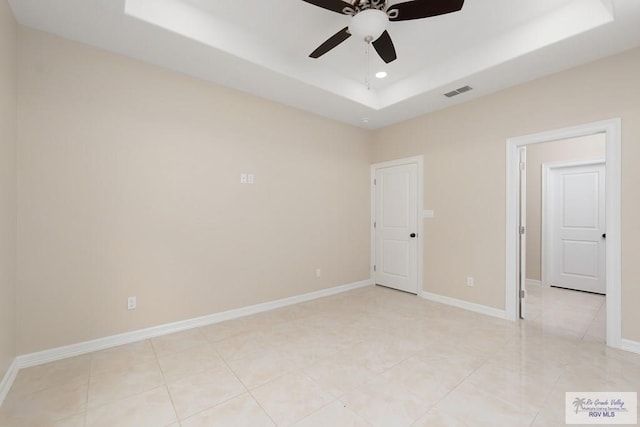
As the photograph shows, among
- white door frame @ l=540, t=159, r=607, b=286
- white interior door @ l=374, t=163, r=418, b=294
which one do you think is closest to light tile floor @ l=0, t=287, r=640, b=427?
white interior door @ l=374, t=163, r=418, b=294

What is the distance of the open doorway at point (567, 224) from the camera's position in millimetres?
4352

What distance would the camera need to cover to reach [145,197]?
285cm

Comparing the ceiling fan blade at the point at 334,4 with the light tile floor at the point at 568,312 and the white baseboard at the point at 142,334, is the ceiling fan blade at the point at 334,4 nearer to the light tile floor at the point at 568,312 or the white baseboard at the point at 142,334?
the white baseboard at the point at 142,334

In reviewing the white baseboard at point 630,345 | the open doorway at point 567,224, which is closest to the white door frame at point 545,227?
the open doorway at point 567,224

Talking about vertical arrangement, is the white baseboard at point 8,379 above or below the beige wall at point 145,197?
below

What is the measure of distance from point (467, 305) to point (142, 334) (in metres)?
3.83

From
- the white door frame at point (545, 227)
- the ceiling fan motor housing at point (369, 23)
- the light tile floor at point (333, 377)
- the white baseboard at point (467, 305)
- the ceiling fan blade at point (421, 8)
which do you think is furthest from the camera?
the white door frame at point (545, 227)

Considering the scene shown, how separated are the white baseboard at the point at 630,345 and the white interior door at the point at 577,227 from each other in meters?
2.33

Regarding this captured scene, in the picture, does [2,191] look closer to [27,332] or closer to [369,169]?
[27,332]

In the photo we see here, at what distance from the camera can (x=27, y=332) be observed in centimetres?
232

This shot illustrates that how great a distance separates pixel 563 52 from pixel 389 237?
121 inches

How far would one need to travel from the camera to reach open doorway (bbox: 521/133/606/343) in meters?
4.35

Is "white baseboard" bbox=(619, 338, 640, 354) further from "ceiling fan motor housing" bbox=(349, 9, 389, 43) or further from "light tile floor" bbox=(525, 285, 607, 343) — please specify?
"ceiling fan motor housing" bbox=(349, 9, 389, 43)

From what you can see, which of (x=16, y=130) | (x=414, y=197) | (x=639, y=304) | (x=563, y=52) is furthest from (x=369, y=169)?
(x=16, y=130)
